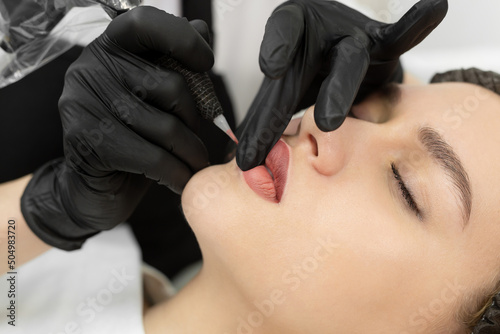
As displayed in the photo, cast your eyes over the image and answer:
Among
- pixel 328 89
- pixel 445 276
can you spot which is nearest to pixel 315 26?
pixel 328 89

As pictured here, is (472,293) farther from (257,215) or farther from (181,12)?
(181,12)

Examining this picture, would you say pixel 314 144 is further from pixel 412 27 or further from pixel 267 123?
pixel 412 27

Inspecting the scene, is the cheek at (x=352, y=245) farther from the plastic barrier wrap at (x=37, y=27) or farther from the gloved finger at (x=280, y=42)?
the plastic barrier wrap at (x=37, y=27)

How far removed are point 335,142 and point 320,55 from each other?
0.22 meters

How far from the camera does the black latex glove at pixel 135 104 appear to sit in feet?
2.72

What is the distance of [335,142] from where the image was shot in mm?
831

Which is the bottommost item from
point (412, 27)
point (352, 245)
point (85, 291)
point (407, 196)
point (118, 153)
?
point (85, 291)

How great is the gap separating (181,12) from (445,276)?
1.12m

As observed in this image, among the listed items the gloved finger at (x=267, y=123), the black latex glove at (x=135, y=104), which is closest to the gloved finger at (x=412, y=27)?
the gloved finger at (x=267, y=123)

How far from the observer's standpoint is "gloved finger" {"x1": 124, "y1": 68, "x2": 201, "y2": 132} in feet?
2.85

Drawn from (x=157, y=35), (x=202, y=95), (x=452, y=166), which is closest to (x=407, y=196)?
(x=452, y=166)

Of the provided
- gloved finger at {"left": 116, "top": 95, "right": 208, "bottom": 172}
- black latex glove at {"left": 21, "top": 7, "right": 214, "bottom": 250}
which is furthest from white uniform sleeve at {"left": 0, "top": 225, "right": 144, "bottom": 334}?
gloved finger at {"left": 116, "top": 95, "right": 208, "bottom": 172}

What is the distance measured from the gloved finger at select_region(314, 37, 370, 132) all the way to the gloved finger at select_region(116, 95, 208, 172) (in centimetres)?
31

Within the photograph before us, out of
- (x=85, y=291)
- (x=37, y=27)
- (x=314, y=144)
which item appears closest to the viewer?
(x=314, y=144)
